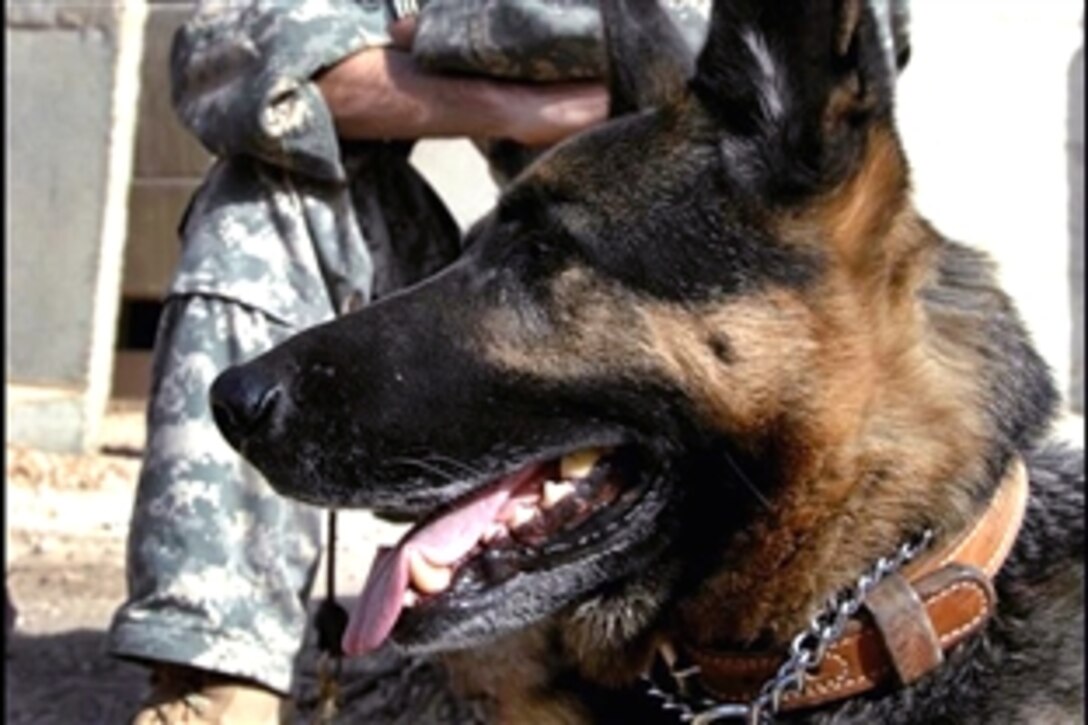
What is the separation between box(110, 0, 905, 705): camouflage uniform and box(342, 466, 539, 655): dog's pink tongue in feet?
2.42

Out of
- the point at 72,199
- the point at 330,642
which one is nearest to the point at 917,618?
the point at 330,642

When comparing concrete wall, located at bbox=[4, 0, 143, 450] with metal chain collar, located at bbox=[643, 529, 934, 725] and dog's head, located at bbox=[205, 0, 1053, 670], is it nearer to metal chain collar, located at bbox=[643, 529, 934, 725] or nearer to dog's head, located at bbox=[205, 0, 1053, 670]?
dog's head, located at bbox=[205, 0, 1053, 670]

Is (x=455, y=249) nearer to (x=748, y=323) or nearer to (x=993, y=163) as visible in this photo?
(x=748, y=323)

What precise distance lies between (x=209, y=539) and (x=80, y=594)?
1.39 metres

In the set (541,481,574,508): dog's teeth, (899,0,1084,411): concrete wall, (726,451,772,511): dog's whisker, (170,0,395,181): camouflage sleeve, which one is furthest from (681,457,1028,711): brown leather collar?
(899,0,1084,411): concrete wall

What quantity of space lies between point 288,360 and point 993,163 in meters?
3.32

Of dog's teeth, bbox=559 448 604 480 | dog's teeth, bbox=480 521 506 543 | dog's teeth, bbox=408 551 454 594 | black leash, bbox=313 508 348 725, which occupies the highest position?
dog's teeth, bbox=559 448 604 480

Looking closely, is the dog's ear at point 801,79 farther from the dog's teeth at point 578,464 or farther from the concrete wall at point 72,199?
the concrete wall at point 72,199

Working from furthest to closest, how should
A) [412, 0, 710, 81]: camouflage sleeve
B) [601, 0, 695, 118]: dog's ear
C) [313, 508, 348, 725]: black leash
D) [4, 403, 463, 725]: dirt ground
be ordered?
[4, 403, 463, 725]: dirt ground
[412, 0, 710, 81]: camouflage sleeve
[313, 508, 348, 725]: black leash
[601, 0, 695, 118]: dog's ear

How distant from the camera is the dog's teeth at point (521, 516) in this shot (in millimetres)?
2502

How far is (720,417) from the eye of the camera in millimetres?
2414

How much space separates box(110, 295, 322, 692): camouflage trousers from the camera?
3.20m

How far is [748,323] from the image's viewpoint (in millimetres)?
2404

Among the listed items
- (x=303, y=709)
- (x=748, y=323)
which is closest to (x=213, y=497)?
(x=303, y=709)
